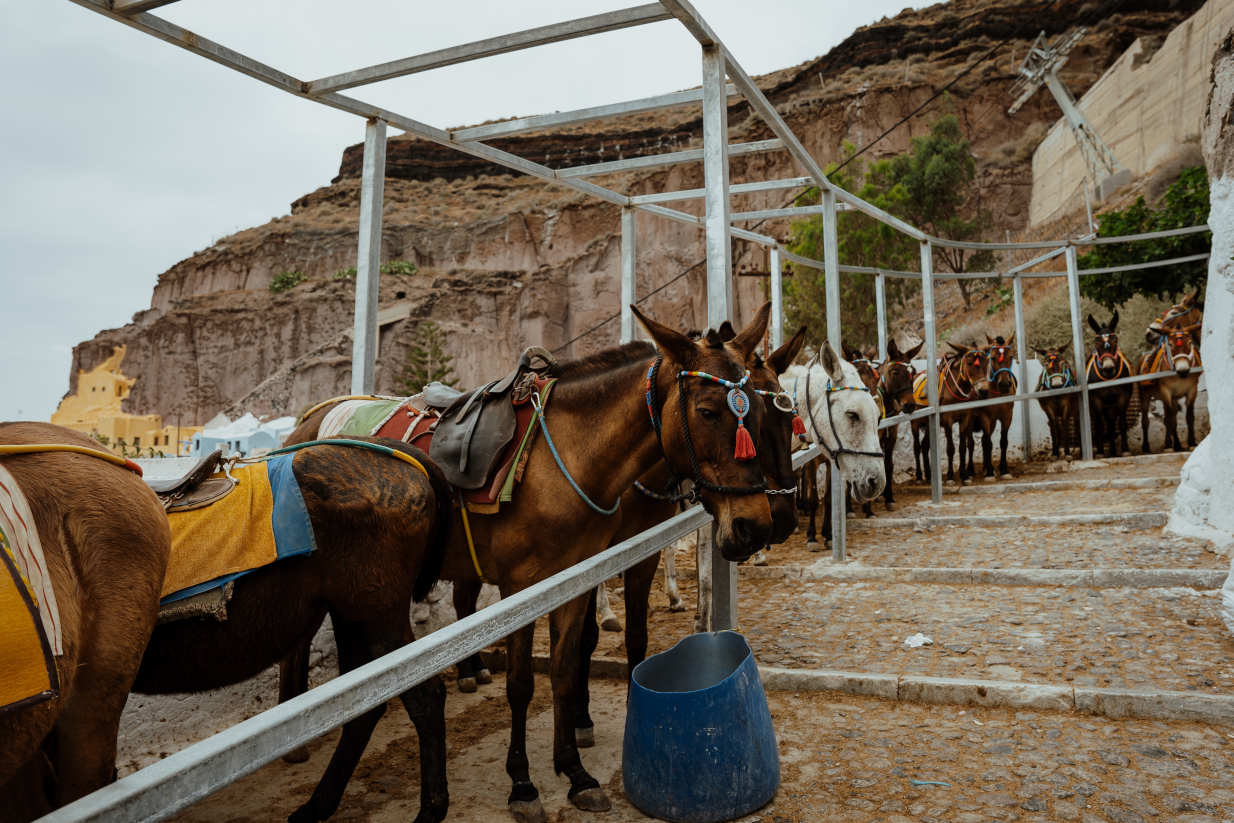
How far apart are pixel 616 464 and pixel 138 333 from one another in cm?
6247

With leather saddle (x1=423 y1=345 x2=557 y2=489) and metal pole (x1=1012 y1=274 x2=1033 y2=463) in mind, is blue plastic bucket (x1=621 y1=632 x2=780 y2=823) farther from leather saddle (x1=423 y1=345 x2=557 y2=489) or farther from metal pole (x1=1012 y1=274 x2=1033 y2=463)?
metal pole (x1=1012 y1=274 x2=1033 y2=463)

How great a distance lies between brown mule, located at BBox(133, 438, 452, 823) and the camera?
7.09ft

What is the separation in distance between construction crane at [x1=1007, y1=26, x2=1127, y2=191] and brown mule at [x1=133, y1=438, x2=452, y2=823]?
3612 centimetres

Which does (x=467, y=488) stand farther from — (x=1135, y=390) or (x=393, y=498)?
(x=1135, y=390)

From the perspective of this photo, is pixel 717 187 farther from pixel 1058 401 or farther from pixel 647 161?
pixel 1058 401

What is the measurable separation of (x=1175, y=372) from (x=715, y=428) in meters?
13.1

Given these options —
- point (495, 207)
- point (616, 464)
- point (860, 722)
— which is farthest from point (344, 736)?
point (495, 207)

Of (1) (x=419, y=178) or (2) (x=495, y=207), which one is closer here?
(2) (x=495, y=207)

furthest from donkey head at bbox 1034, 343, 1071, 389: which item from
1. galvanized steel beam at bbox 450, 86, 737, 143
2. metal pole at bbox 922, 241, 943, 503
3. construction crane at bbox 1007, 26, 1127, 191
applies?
construction crane at bbox 1007, 26, 1127, 191

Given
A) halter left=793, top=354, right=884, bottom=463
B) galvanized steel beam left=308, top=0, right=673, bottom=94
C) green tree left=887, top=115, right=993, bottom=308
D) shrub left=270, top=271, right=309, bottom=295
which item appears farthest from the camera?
shrub left=270, top=271, right=309, bottom=295

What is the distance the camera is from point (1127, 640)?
4.50 m

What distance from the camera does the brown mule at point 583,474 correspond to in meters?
2.80

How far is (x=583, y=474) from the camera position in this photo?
3.05 m

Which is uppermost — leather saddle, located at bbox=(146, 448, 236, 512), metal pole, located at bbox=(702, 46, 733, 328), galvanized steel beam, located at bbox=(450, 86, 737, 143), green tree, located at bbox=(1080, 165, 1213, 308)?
green tree, located at bbox=(1080, 165, 1213, 308)
